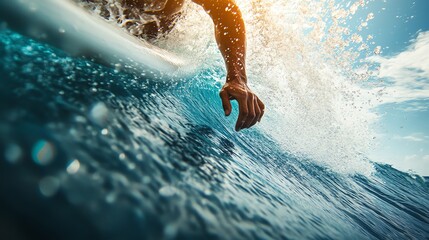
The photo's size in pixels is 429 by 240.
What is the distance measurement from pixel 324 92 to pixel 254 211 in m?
4.80

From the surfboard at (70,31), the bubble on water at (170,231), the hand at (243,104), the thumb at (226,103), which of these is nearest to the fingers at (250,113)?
the hand at (243,104)

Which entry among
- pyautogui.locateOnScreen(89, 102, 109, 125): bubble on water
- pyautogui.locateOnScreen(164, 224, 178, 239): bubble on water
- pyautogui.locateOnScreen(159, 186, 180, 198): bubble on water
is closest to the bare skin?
pyautogui.locateOnScreen(89, 102, 109, 125): bubble on water

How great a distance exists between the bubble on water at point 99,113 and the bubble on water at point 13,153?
11.9 inches

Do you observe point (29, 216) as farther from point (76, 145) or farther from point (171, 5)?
point (171, 5)

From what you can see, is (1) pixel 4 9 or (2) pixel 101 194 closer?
(2) pixel 101 194

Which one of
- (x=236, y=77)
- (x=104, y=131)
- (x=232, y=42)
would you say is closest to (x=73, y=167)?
(x=104, y=131)

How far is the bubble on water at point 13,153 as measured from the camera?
0.43 meters

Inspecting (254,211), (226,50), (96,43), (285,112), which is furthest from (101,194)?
(285,112)

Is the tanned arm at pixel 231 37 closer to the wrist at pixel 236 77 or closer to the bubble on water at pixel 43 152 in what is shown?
the wrist at pixel 236 77

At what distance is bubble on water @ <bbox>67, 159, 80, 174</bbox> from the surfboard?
0.74 metres

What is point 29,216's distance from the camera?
0.37 meters

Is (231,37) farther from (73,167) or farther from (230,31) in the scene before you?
(73,167)

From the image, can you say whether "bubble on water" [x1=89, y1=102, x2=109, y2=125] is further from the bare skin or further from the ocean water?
the bare skin

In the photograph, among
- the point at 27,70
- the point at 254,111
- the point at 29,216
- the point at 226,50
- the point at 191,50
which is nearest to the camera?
the point at 29,216
